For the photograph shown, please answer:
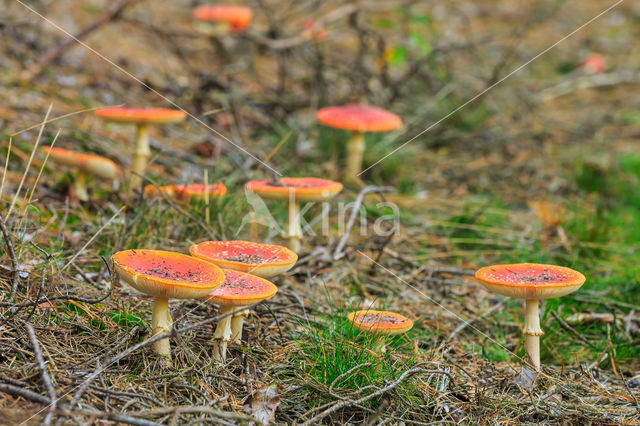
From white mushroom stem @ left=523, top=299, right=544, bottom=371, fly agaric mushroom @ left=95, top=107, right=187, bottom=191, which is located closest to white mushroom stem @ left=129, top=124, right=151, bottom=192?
fly agaric mushroom @ left=95, top=107, right=187, bottom=191

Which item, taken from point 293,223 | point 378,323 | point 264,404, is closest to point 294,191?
point 293,223

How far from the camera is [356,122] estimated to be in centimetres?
496

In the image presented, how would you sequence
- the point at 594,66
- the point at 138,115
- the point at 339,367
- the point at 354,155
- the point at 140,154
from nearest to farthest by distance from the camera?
1. the point at 339,367
2. the point at 138,115
3. the point at 140,154
4. the point at 354,155
5. the point at 594,66

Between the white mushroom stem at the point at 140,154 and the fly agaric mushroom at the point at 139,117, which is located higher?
the fly agaric mushroom at the point at 139,117

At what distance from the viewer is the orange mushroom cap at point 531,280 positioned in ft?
8.05

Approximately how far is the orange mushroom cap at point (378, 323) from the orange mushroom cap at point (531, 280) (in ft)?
1.30

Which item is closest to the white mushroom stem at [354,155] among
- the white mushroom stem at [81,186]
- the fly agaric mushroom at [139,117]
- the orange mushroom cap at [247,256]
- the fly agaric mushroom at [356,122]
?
the fly agaric mushroom at [356,122]

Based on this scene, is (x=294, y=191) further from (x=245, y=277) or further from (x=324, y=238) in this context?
(x=324, y=238)

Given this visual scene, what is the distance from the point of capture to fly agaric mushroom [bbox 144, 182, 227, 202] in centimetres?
356

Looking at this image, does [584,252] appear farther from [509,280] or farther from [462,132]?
[462,132]

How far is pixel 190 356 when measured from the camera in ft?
8.10

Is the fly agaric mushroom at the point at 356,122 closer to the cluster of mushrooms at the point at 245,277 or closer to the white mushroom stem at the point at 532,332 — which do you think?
the cluster of mushrooms at the point at 245,277

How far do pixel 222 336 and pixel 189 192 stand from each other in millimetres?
1369

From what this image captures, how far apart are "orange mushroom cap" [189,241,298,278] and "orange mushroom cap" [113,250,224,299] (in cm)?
17
